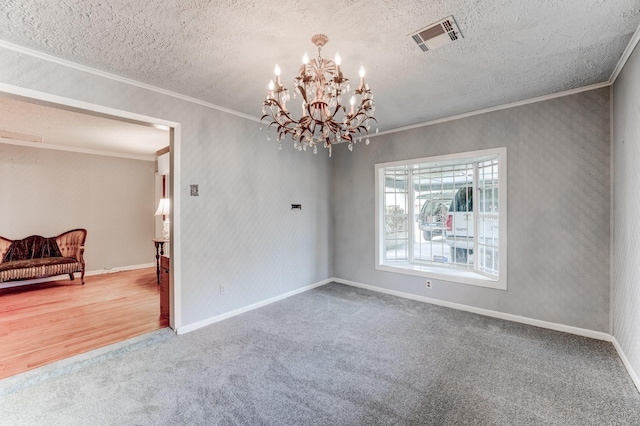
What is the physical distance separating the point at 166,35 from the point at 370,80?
178cm

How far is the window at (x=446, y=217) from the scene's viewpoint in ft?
12.4

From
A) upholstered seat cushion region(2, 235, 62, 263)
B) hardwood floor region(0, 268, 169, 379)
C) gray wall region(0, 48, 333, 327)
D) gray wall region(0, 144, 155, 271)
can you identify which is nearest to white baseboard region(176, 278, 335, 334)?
gray wall region(0, 48, 333, 327)

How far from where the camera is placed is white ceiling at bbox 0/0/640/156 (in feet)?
5.93

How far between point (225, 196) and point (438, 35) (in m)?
2.77

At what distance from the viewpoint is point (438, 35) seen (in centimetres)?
210

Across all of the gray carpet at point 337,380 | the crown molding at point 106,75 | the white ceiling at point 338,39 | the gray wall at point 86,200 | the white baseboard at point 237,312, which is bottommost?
the gray carpet at point 337,380

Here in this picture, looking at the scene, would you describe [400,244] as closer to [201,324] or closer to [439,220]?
[439,220]

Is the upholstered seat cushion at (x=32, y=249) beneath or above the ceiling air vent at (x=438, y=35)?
beneath

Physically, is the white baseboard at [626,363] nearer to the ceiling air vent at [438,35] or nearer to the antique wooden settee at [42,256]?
the ceiling air vent at [438,35]

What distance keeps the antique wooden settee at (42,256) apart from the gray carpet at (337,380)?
3386 millimetres

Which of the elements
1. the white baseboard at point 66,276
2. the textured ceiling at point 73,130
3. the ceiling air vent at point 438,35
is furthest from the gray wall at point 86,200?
the ceiling air vent at point 438,35

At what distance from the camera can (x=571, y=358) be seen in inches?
102

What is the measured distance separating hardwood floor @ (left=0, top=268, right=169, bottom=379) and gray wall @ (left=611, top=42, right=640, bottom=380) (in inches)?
176

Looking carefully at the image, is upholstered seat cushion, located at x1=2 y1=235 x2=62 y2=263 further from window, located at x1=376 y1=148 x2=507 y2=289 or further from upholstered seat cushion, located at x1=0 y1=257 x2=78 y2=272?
window, located at x1=376 y1=148 x2=507 y2=289
